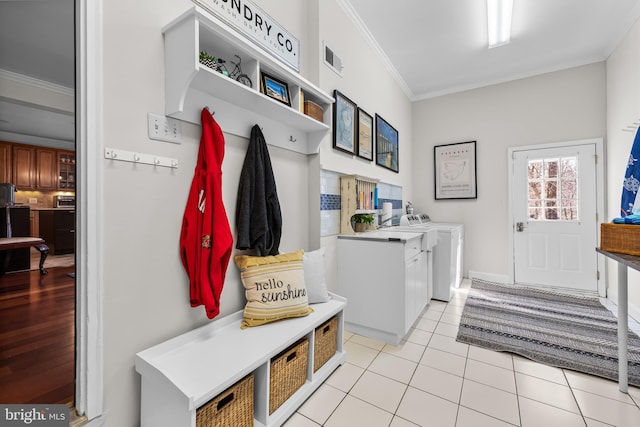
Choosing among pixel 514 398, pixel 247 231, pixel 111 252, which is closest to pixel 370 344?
pixel 514 398

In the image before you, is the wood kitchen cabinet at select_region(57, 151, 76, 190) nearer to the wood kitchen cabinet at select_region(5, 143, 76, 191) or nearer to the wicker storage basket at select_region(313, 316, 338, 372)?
the wood kitchen cabinet at select_region(5, 143, 76, 191)

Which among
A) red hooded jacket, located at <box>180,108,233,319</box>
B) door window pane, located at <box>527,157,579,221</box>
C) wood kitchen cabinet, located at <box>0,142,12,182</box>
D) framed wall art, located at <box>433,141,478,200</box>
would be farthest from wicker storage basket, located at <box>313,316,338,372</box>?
wood kitchen cabinet, located at <box>0,142,12,182</box>

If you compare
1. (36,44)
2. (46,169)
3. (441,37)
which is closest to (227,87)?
(36,44)

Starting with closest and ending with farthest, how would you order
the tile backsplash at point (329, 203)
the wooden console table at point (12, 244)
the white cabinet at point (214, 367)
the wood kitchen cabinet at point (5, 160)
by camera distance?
the white cabinet at point (214, 367), the tile backsplash at point (329, 203), the wooden console table at point (12, 244), the wood kitchen cabinet at point (5, 160)

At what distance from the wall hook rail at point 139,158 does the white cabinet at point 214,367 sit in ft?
2.75

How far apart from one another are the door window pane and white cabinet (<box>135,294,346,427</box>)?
3.71m

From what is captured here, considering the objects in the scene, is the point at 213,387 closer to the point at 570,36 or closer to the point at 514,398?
the point at 514,398

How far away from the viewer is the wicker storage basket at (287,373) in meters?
1.35

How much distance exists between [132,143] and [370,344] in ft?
6.95

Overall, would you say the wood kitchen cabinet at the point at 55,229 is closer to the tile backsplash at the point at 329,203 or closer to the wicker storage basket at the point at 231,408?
the tile backsplash at the point at 329,203

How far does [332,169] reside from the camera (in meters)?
2.37

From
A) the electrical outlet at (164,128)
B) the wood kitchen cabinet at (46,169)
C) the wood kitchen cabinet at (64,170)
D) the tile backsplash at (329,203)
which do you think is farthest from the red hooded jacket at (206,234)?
the wood kitchen cabinet at (64,170)

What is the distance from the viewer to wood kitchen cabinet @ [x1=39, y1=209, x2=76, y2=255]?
16.2 feet

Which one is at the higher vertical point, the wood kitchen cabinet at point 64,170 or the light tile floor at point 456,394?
the wood kitchen cabinet at point 64,170
